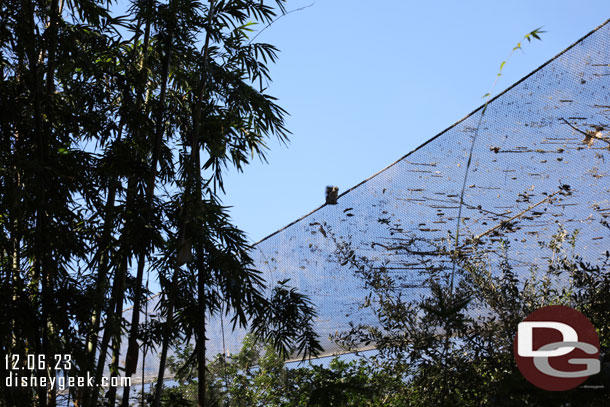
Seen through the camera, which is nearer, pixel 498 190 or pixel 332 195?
pixel 498 190

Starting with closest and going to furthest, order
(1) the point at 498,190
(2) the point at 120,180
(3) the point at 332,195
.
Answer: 1. (2) the point at 120,180
2. (1) the point at 498,190
3. (3) the point at 332,195

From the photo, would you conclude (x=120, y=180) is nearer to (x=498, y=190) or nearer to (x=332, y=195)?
(x=332, y=195)

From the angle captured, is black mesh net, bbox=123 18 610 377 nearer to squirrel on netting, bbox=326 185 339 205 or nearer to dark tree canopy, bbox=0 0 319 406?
squirrel on netting, bbox=326 185 339 205

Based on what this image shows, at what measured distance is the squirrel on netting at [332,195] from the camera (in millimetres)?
4391

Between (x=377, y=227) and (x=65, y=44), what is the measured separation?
2.18 metres

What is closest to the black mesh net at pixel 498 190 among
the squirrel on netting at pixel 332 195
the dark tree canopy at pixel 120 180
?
the squirrel on netting at pixel 332 195

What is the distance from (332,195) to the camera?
4.40 m

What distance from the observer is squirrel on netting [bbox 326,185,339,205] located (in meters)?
4.39

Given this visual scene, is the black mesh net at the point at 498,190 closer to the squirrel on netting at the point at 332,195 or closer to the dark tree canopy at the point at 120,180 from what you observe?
the squirrel on netting at the point at 332,195

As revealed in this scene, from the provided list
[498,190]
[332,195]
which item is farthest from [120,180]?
[498,190]

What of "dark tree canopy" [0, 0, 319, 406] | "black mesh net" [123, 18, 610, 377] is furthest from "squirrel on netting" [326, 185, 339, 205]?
"dark tree canopy" [0, 0, 319, 406]

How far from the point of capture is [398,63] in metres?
3.28

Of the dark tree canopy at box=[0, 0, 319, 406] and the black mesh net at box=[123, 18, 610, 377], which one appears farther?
the black mesh net at box=[123, 18, 610, 377]

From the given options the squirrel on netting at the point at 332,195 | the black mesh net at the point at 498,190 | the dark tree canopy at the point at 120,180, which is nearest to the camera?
the dark tree canopy at the point at 120,180
